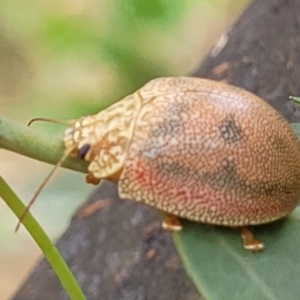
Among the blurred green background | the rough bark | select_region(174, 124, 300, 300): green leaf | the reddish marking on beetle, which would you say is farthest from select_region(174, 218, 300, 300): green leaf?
the blurred green background

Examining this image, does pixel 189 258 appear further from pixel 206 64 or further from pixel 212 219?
pixel 206 64

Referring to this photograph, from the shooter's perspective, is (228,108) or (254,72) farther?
(254,72)

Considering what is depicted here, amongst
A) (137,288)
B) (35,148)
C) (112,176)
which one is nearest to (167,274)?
(137,288)

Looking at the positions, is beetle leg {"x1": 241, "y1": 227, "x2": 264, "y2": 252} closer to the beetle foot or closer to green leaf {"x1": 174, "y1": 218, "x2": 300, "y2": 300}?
green leaf {"x1": 174, "y1": 218, "x2": 300, "y2": 300}

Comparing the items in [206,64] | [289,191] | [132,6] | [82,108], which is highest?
[289,191]

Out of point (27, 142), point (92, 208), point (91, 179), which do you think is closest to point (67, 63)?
point (92, 208)

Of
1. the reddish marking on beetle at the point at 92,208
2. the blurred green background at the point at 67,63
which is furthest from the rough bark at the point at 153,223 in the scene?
the blurred green background at the point at 67,63

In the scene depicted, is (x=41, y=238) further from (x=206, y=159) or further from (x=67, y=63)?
(x=67, y=63)
